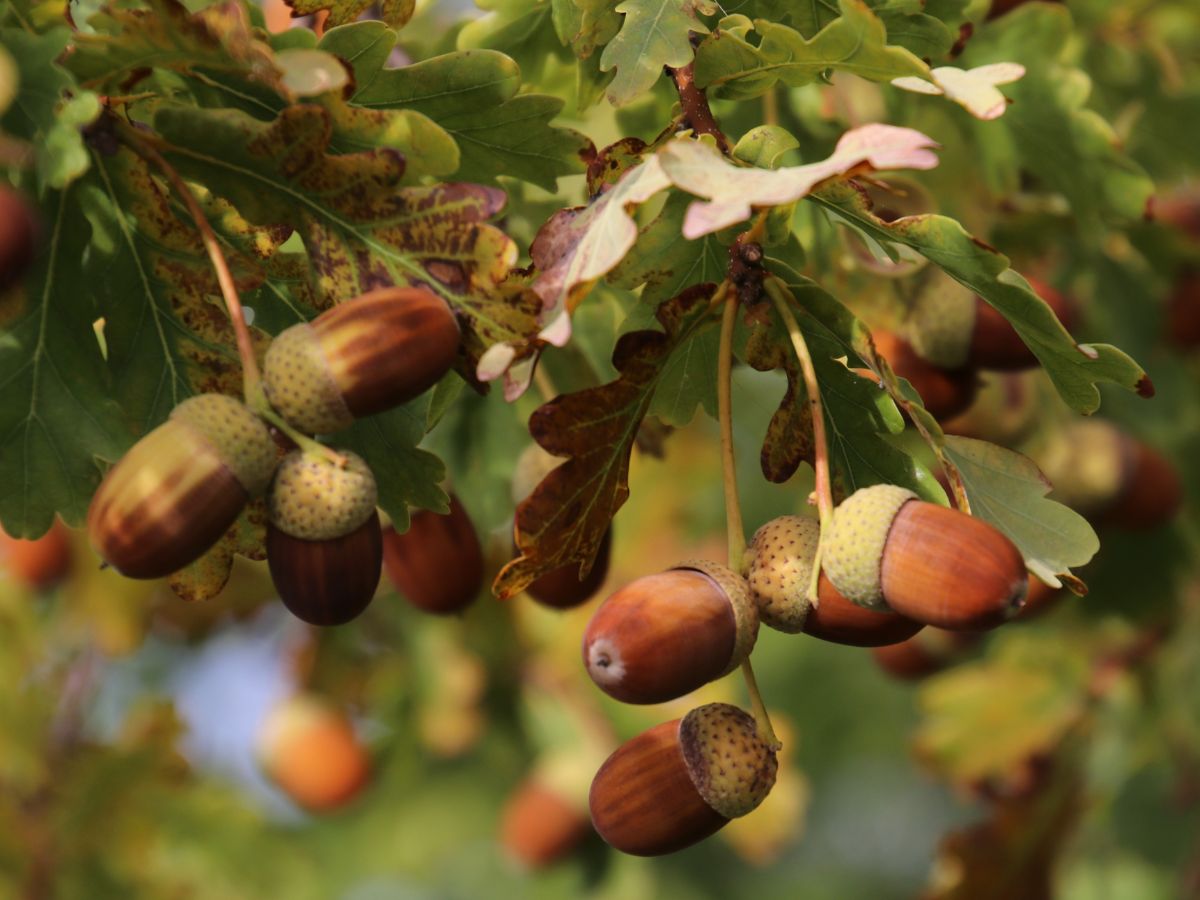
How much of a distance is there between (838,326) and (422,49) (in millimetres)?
844

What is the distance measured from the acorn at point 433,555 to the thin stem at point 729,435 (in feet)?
1.70

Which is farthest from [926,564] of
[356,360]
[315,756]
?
[315,756]

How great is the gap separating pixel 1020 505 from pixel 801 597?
0.24 meters

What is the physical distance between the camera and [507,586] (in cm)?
129

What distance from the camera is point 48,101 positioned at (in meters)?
1.19

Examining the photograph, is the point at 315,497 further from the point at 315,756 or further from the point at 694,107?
the point at 315,756

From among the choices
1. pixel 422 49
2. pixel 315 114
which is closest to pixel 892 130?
pixel 315 114

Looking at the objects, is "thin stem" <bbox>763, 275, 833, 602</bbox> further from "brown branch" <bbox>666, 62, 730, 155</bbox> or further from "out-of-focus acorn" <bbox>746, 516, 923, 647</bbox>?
"brown branch" <bbox>666, 62, 730, 155</bbox>

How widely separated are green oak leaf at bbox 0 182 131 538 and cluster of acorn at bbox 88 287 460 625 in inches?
8.6

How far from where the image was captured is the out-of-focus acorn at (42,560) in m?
3.12

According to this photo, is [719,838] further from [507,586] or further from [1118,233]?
[507,586]

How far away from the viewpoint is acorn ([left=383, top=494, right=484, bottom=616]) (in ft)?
5.64

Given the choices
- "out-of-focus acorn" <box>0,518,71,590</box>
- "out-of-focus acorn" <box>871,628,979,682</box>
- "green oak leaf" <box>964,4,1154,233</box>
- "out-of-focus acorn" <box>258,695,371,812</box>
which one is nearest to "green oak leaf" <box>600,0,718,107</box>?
"green oak leaf" <box>964,4,1154,233</box>

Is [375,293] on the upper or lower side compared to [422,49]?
upper
